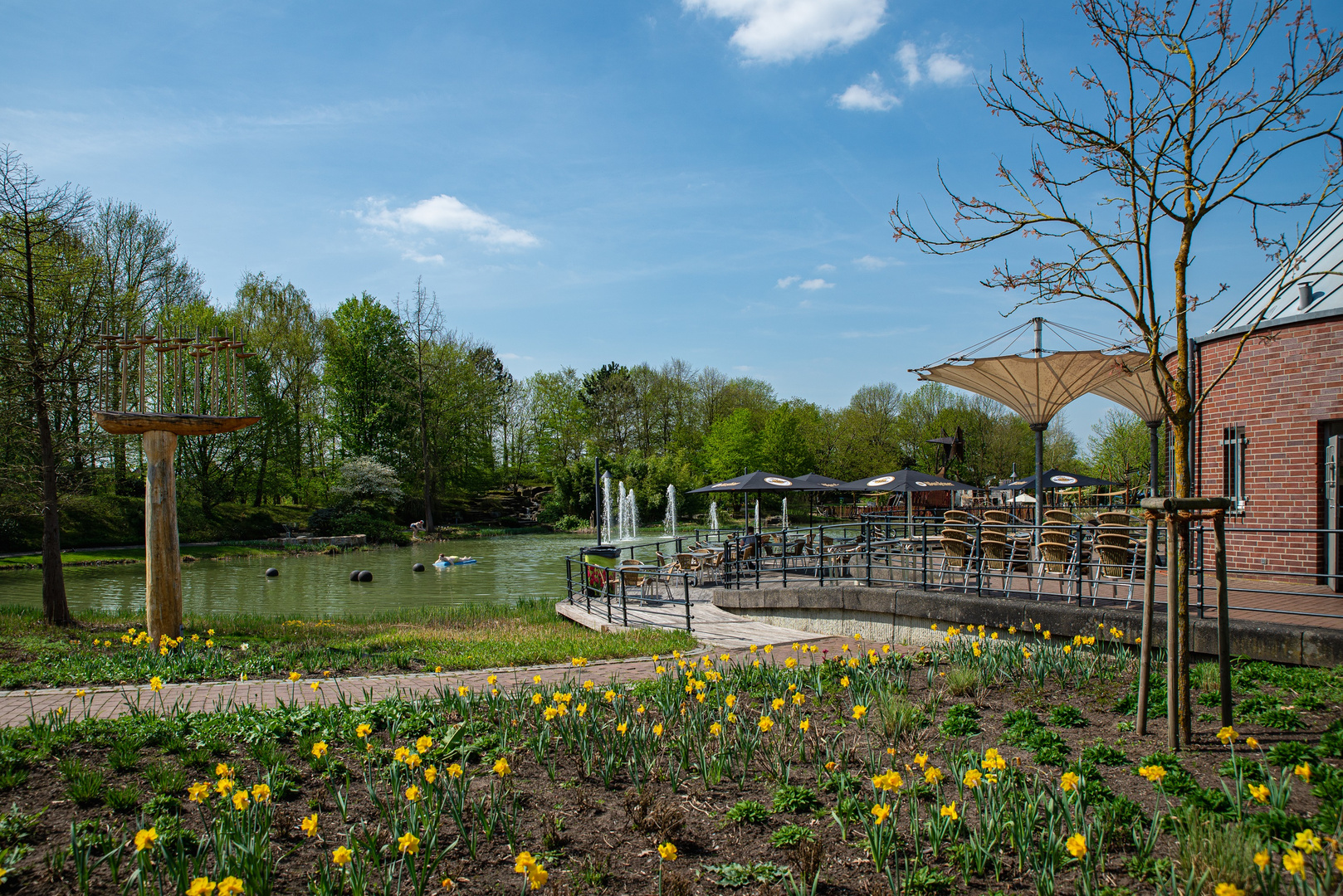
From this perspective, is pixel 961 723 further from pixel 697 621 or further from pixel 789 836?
pixel 697 621

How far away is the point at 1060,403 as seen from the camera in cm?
1296

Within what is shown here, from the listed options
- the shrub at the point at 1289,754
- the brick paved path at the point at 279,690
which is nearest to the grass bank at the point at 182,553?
the brick paved path at the point at 279,690

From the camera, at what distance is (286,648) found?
995 centimetres

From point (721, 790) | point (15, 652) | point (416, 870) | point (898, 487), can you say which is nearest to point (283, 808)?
point (416, 870)

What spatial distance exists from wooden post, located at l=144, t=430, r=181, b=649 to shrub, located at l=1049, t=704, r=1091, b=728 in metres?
10.4

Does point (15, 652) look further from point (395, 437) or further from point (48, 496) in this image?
point (395, 437)

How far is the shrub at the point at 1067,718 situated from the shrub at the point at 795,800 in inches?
85.7

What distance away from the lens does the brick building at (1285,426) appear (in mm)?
10055

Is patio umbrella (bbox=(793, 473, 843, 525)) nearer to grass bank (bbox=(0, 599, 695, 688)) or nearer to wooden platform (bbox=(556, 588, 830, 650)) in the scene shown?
wooden platform (bbox=(556, 588, 830, 650))

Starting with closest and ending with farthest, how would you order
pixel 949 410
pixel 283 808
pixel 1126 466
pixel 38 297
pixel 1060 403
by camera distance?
pixel 283 808 → pixel 1060 403 → pixel 38 297 → pixel 1126 466 → pixel 949 410

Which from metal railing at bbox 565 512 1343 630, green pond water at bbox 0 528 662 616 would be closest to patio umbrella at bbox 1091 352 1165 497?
metal railing at bbox 565 512 1343 630

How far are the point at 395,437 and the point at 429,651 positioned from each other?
46491 millimetres

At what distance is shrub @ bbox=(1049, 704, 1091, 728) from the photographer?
517 cm

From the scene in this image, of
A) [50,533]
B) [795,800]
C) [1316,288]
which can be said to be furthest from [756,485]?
[795,800]
